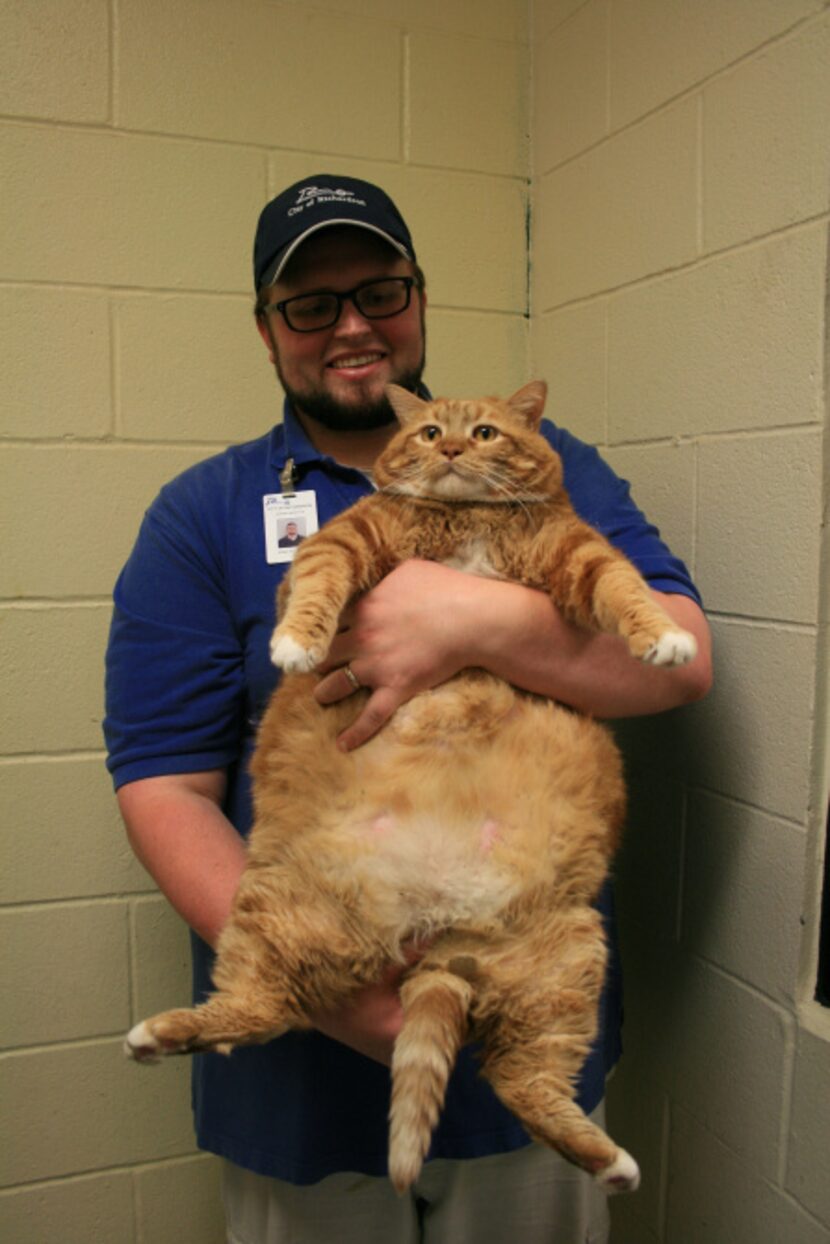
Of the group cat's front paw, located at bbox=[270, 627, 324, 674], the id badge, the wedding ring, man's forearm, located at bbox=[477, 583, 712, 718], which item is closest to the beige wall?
man's forearm, located at bbox=[477, 583, 712, 718]

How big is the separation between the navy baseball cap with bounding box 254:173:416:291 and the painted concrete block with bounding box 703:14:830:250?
1.97 ft

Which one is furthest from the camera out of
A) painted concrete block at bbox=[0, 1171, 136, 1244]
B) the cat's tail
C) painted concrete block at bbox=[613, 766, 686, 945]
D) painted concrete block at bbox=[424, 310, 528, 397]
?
painted concrete block at bbox=[424, 310, 528, 397]

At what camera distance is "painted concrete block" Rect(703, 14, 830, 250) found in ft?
5.01

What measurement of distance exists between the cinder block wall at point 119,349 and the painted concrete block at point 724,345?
0.54 metres

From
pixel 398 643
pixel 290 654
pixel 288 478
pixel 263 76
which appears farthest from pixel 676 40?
pixel 290 654

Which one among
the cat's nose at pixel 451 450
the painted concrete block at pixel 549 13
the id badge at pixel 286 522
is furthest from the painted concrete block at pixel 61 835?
the painted concrete block at pixel 549 13

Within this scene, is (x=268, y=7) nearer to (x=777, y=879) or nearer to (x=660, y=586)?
(x=660, y=586)

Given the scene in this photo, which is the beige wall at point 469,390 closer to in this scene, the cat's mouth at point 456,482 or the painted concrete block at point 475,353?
the painted concrete block at point 475,353

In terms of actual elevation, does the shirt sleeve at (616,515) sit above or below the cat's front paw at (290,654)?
above

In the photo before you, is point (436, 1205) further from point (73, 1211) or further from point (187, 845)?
point (73, 1211)

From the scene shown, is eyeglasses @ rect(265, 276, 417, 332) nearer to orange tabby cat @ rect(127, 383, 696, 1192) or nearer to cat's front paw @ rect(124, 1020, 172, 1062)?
orange tabby cat @ rect(127, 383, 696, 1192)

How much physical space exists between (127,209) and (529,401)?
44.2 inches

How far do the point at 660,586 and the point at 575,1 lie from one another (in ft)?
5.11

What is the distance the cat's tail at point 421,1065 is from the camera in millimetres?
1044
